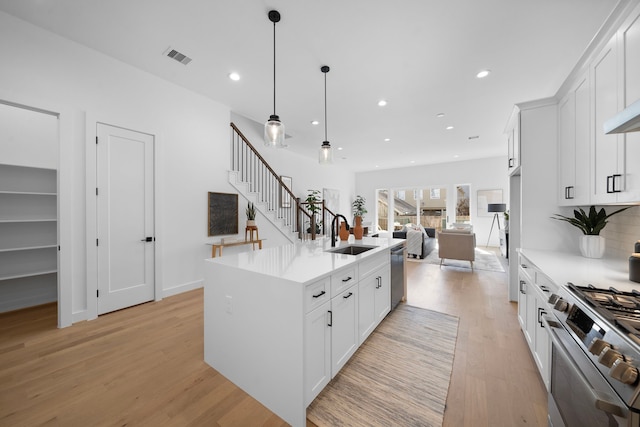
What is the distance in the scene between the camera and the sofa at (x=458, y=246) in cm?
497

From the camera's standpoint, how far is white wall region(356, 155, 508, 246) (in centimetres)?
824

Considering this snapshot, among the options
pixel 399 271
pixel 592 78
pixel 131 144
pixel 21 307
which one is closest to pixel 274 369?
pixel 399 271

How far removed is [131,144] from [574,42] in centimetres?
537

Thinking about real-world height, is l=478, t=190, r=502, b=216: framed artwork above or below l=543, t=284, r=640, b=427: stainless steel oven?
above

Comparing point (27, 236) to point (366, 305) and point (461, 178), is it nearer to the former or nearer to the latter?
point (366, 305)

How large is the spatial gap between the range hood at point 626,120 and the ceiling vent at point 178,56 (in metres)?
3.84

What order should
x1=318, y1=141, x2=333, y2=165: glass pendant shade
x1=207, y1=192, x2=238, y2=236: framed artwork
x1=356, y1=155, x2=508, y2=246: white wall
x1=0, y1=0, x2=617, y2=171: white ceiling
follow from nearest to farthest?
x1=0, y1=0, x2=617, y2=171: white ceiling
x1=318, y1=141, x2=333, y2=165: glass pendant shade
x1=207, y1=192, x2=238, y2=236: framed artwork
x1=356, y1=155, x2=508, y2=246: white wall

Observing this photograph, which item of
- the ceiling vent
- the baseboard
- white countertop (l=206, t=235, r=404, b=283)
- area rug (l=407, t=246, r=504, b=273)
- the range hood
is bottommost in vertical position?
area rug (l=407, t=246, r=504, b=273)

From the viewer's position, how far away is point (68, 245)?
2.66 meters

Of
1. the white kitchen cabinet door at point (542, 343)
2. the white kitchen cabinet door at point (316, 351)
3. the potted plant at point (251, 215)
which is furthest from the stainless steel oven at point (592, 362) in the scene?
the potted plant at point (251, 215)

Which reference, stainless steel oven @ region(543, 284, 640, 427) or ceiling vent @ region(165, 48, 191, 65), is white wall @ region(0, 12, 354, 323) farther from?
stainless steel oven @ region(543, 284, 640, 427)

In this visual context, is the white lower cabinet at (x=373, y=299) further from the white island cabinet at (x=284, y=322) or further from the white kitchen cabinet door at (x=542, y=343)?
the white kitchen cabinet door at (x=542, y=343)

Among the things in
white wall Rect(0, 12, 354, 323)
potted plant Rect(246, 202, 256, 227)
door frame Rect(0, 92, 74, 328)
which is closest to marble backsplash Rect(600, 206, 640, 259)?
potted plant Rect(246, 202, 256, 227)

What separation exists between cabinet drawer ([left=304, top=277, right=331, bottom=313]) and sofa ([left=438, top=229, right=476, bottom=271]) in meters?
4.42
